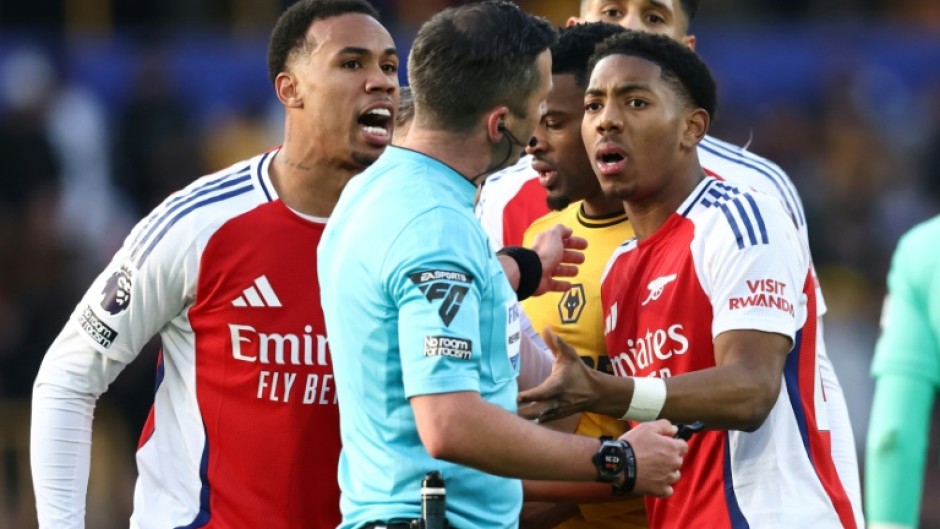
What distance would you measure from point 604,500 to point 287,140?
1.76 metres

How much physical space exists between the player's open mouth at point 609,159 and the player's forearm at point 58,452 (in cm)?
200

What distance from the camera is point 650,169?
6.14m

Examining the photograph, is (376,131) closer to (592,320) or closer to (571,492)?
(592,320)

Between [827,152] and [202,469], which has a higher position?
[827,152]

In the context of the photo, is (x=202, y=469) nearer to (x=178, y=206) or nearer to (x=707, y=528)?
(x=178, y=206)

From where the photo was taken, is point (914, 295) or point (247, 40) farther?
point (247, 40)

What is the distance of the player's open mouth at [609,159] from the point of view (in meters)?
6.17

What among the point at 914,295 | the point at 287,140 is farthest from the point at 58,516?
the point at 914,295

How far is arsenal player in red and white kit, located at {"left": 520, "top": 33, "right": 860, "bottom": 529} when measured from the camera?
18.1 ft

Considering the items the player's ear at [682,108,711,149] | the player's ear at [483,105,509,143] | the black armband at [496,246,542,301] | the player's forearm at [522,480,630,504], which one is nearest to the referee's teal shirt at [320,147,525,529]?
the player's ear at [483,105,509,143]

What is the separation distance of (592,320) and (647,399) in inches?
38.9

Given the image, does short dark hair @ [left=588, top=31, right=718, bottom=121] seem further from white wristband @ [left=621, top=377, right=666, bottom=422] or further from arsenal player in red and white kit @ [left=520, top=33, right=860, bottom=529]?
white wristband @ [left=621, top=377, right=666, bottom=422]

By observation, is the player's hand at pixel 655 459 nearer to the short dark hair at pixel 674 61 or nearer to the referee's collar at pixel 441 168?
the referee's collar at pixel 441 168

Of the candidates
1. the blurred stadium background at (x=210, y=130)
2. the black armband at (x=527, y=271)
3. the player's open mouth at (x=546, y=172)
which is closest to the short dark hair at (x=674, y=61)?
the player's open mouth at (x=546, y=172)
